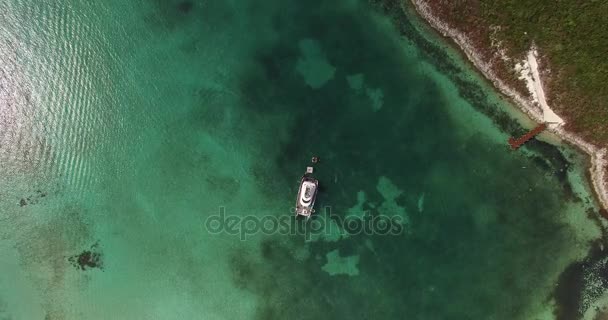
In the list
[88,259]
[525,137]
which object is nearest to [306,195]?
[525,137]

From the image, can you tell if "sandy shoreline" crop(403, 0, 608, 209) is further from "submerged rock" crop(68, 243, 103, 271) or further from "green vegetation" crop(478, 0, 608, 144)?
"submerged rock" crop(68, 243, 103, 271)

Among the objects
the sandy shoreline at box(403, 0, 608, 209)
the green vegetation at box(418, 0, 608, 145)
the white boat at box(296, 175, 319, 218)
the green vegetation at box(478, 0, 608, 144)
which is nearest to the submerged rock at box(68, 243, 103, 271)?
the white boat at box(296, 175, 319, 218)

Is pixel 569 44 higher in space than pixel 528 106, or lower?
higher

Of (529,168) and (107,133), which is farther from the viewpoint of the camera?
(107,133)

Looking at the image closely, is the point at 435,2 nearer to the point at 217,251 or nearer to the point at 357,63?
the point at 357,63

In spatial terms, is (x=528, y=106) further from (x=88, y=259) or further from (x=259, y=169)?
(x=88, y=259)

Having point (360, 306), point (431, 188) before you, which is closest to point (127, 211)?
point (360, 306)
